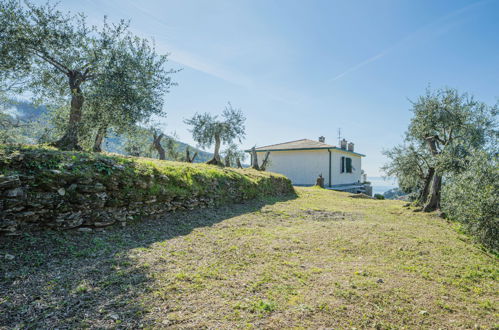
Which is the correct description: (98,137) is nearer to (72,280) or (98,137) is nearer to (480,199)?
(72,280)

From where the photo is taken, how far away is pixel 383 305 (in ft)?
9.42

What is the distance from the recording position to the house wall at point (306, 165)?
69.9ft

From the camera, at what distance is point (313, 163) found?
70.9 feet

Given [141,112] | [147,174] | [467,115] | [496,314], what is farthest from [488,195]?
[141,112]

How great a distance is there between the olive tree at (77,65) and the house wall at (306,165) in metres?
15.9

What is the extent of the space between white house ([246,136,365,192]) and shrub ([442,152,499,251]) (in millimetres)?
14521

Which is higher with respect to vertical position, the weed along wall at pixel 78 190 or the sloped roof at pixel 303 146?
the sloped roof at pixel 303 146

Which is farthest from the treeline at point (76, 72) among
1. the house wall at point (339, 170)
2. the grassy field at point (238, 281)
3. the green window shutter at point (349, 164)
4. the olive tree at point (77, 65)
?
the green window shutter at point (349, 164)

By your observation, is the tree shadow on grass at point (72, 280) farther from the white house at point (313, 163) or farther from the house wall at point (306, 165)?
the house wall at point (306, 165)

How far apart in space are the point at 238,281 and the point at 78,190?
3.44 m

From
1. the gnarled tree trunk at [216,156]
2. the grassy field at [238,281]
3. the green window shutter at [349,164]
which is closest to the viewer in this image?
the grassy field at [238,281]

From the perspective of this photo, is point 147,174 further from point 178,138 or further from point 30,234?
Result: point 178,138

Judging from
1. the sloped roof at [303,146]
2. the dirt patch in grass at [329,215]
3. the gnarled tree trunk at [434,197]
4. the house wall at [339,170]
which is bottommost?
the dirt patch in grass at [329,215]

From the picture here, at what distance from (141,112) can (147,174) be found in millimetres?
2888
